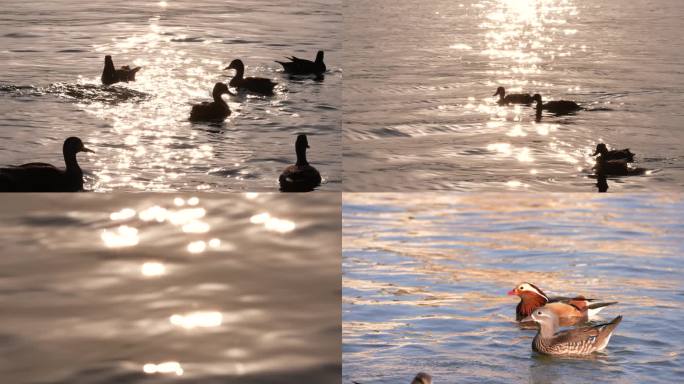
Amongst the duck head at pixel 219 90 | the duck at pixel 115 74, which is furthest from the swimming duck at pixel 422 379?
the duck at pixel 115 74

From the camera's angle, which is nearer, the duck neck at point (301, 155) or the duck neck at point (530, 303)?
the duck neck at point (530, 303)

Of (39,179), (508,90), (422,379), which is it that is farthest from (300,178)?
(508,90)

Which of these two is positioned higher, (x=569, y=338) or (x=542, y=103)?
(x=542, y=103)

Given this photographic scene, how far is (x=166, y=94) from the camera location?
1705 cm

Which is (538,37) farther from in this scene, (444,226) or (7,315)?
(7,315)

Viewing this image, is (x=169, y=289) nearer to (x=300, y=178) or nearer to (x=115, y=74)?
(x=300, y=178)

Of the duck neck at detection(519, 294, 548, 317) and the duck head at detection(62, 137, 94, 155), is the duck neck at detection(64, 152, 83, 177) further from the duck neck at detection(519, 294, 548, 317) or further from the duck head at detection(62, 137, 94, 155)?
the duck neck at detection(519, 294, 548, 317)

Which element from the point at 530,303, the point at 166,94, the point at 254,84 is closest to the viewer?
the point at 530,303

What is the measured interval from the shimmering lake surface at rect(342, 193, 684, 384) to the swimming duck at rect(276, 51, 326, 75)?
7124mm

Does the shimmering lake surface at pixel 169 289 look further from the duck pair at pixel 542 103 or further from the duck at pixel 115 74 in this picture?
the duck pair at pixel 542 103

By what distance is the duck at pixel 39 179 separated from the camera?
11.4m

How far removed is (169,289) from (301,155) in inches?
175

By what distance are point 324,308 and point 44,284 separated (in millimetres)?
1994

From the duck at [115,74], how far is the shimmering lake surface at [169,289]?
6925mm
